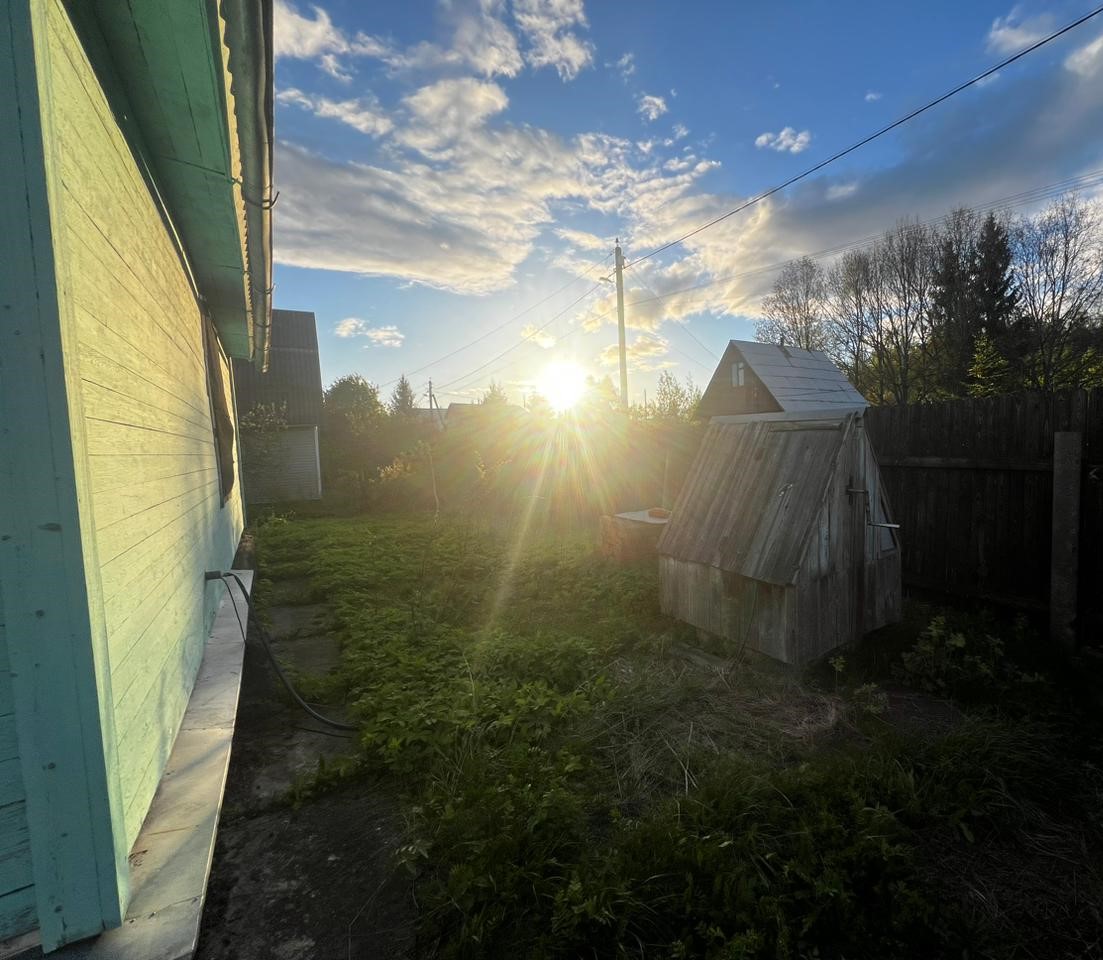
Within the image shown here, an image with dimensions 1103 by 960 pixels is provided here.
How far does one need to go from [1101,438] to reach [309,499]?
15892 mm

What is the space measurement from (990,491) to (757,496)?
81.8 inches

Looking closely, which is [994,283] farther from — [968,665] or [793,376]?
[968,665]

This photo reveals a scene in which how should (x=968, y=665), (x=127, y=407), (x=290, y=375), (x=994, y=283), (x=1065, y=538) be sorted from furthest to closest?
1. (x=994, y=283)
2. (x=290, y=375)
3. (x=1065, y=538)
4. (x=968, y=665)
5. (x=127, y=407)

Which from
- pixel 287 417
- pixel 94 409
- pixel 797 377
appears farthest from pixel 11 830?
pixel 797 377

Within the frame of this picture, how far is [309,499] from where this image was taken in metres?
15.4

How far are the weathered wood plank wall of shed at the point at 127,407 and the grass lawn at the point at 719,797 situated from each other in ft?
3.54

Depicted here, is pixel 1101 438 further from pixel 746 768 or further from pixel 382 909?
pixel 382 909

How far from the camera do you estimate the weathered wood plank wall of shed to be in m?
1.64

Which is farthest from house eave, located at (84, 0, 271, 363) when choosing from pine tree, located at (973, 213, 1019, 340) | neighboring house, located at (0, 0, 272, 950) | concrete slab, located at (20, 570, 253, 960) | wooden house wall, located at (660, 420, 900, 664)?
pine tree, located at (973, 213, 1019, 340)

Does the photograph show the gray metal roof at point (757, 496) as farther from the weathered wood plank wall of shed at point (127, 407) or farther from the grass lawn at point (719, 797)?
the weathered wood plank wall of shed at point (127, 407)

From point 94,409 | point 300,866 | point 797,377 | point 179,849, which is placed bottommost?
point 300,866

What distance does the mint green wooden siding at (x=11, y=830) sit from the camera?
136 cm

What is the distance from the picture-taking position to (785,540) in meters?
3.72

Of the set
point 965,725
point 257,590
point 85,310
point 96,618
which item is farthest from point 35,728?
point 257,590
